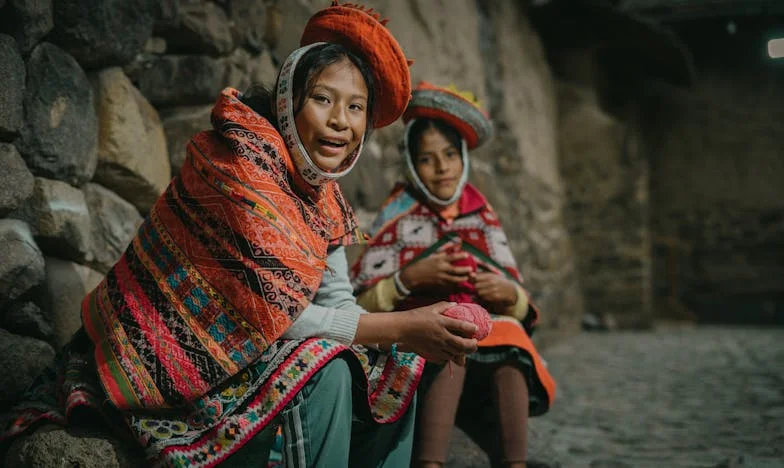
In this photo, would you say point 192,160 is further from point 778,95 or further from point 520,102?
point 778,95

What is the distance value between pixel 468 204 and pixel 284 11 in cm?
113

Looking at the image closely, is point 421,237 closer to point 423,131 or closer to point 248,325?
point 423,131

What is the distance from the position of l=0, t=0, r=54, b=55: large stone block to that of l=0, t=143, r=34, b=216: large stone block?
0.27 m

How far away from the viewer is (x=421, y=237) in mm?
2342

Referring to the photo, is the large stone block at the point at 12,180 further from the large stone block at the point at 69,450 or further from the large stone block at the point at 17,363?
the large stone block at the point at 69,450

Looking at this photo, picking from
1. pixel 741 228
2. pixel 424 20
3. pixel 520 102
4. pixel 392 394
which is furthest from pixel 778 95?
pixel 392 394

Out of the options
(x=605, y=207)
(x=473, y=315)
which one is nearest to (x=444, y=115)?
(x=473, y=315)

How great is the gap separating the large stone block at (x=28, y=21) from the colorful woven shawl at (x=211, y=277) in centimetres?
55

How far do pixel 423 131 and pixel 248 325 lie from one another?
1.20m

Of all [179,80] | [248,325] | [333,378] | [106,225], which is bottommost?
[333,378]

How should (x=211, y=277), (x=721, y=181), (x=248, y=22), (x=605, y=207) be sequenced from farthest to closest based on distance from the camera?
(x=721, y=181) → (x=605, y=207) → (x=248, y=22) → (x=211, y=277)

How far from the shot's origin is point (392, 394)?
5.40 feet

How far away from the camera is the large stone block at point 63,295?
1.78 meters

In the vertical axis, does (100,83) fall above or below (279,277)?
above
